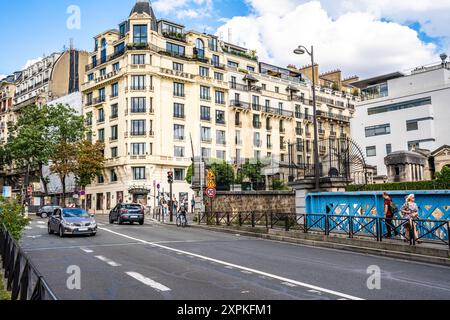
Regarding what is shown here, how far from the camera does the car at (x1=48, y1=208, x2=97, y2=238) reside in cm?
1997

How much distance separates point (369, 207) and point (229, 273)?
30.6 ft

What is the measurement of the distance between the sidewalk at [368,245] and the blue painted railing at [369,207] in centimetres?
54

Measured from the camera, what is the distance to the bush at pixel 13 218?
1326cm

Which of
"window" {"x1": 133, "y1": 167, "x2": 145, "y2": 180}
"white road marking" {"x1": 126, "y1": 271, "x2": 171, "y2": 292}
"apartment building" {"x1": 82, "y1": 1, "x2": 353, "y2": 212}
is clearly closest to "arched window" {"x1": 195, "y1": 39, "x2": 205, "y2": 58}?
"apartment building" {"x1": 82, "y1": 1, "x2": 353, "y2": 212}

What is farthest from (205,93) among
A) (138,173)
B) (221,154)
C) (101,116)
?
(138,173)

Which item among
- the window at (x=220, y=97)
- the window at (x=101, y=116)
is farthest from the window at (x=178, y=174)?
the window at (x=101, y=116)

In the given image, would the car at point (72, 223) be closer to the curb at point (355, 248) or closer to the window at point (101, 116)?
the curb at point (355, 248)

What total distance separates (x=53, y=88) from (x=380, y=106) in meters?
48.9

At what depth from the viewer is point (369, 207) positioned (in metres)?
17.5

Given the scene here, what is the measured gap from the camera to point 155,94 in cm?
5403

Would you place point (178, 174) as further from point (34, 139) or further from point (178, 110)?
point (34, 139)

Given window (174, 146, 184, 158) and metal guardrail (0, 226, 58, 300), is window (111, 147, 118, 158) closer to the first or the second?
window (174, 146, 184, 158)
